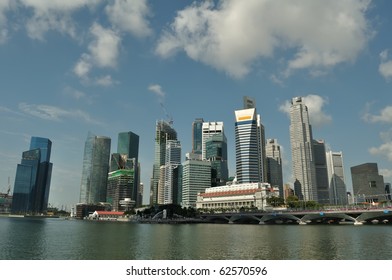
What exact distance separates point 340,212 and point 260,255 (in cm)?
11697

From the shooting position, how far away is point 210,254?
49.7m

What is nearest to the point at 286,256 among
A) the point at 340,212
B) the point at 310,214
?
the point at 340,212

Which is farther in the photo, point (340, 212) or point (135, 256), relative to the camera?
point (340, 212)

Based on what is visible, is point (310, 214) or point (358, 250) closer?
point (358, 250)

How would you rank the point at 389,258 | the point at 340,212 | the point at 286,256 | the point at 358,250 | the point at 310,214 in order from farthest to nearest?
the point at 310,214 → the point at 340,212 → the point at 358,250 → the point at 286,256 → the point at 389,258
